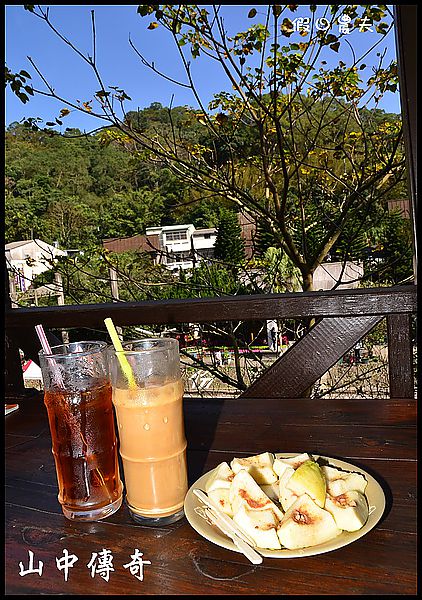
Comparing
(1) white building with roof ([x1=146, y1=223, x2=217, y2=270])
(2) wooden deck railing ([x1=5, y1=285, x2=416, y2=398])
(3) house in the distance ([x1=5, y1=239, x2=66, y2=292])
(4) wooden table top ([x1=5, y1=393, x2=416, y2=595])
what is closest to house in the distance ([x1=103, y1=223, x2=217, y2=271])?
(1) white building with roof ([x1=146, y1=223, x2=217, y2=270])

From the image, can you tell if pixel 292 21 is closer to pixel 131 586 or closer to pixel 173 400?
Answer: pixel 173 400

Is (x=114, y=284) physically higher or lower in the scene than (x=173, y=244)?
lower

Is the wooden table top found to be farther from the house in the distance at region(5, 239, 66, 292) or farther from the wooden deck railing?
the house in the distance at region(5, 239, 66, 292)

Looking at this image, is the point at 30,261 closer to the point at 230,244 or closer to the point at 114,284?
the point at 114,284

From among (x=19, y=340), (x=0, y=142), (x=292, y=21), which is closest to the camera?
(x=19, y=340)

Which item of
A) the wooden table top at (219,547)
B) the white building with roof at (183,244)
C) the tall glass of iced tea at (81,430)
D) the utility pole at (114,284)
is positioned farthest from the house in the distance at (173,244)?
the tall glass of iced tea at (81,430)

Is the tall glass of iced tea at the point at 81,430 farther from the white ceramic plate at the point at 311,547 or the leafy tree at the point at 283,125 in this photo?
the leafy tree at the point at 283,125

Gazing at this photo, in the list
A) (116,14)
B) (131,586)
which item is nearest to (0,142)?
(116,14)

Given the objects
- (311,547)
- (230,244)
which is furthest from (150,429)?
(230,244)
